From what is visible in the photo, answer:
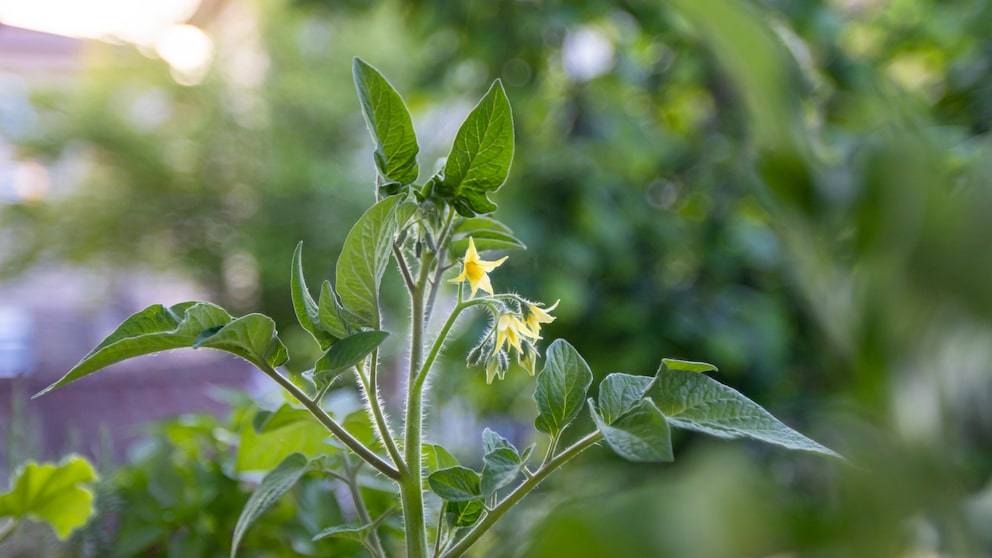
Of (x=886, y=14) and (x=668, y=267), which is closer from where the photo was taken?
(x=668, y=267)

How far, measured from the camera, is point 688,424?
0.17m

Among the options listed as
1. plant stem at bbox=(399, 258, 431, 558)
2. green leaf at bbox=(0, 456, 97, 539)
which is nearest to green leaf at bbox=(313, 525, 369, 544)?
plant stem at bbox=(399, 258, 431, 558)

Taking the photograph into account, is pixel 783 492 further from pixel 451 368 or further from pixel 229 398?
pixel 451 368

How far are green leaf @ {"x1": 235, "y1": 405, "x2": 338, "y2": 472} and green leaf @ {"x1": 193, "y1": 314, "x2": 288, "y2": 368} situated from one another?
2.5 inches

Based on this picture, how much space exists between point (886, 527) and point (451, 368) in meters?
0.80

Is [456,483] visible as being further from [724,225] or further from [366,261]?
[724,225]

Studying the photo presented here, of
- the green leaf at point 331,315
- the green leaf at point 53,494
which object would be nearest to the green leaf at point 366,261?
the green leaf at point 331,315

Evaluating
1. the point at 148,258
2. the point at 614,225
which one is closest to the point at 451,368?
the point at 614,225

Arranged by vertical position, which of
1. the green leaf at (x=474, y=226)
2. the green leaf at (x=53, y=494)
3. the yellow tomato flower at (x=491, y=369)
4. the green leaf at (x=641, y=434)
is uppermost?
the green leaf at (x=474, y=226)

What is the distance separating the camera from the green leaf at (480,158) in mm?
190

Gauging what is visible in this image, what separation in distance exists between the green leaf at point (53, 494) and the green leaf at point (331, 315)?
149 millimetres

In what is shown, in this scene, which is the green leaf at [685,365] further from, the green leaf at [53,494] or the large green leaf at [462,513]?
the green leaf at [53,494]

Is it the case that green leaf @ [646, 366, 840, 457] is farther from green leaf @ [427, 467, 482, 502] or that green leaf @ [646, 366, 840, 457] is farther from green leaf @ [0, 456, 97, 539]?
green leaf @ [0, 456, 97, 539]

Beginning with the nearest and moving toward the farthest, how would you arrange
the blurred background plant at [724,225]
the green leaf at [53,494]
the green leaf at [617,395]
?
1. the blurred background plant at [724,225]
2. the green leaf at [617,395]
3. the green leaf at [53,494]
